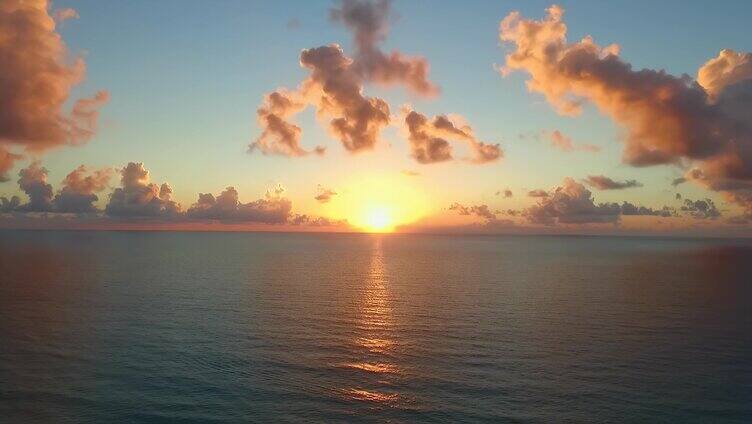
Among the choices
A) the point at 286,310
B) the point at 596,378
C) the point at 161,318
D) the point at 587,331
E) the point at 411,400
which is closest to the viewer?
the point at 411,400

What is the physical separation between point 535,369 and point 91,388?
137 ft

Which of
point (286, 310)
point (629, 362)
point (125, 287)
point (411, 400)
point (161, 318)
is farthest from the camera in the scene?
point (125, 287)

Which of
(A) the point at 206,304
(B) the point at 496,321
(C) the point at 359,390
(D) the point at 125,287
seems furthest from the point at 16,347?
(B) the point at 496,321

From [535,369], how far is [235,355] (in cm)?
3175

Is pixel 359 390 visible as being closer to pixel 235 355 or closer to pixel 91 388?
pixel 235 355

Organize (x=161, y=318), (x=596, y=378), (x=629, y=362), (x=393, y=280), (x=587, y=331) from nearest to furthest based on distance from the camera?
(x=596, y=378) → (x=629, y=362) → (x=587, y=331) → (x=161, y=318) → (x=393, y=280)

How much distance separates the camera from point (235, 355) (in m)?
56.1

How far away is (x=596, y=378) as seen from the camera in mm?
→ 49438

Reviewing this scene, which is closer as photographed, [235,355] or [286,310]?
[235,355]

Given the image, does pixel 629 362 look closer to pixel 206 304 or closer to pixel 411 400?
pixel 411 400

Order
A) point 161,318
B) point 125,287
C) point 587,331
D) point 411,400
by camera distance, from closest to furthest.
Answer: point 411,400 → point 587,331 → point 161,318 → point 125,287

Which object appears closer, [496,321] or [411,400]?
[411,400]

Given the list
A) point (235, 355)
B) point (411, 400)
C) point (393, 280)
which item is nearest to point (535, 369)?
point (411, 400)

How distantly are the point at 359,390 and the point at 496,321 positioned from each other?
3565cm
